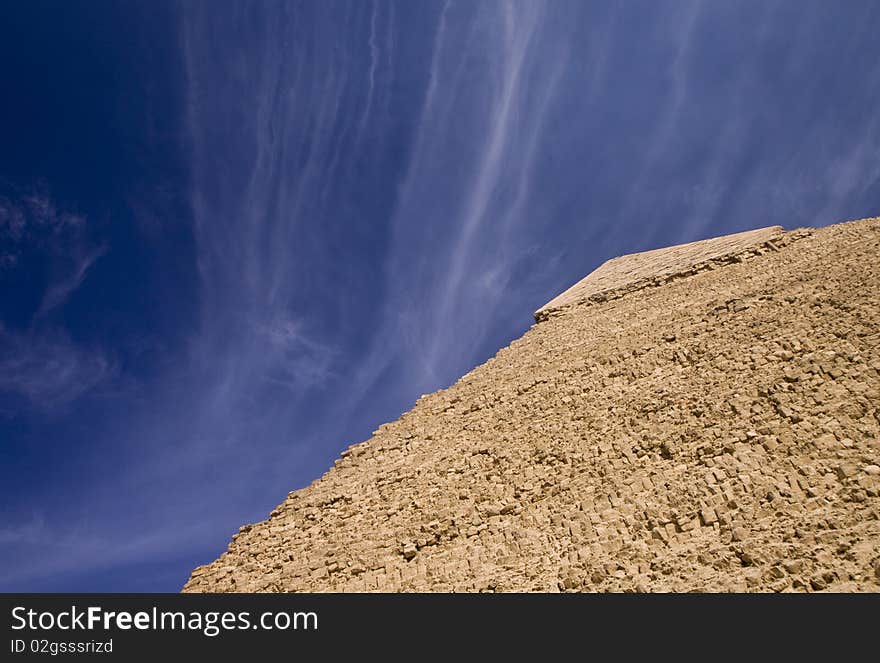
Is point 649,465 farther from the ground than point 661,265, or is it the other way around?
point 661,265

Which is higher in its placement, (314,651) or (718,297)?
(718,297)

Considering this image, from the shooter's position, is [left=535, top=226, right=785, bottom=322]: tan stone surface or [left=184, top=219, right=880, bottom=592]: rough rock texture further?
[left=535, top=226, right=785, bottom=322]: tan stone surface

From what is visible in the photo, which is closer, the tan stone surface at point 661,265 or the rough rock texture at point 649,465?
the rough rock texture at point 649,465

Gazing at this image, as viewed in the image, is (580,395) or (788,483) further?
(580,395)

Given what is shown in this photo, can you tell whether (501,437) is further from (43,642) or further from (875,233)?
(875,233)

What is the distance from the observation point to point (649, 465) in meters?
5.51

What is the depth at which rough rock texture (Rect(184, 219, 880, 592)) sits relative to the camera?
423cm

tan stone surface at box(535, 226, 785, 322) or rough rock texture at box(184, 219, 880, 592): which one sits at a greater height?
tan stone surface at box(535, 226, 785, 322)

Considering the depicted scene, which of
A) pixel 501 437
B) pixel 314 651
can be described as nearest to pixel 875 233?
pixel 501 437

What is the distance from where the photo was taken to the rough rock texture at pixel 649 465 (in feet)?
13.9

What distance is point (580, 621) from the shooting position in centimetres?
356

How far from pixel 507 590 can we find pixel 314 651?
1.69 m

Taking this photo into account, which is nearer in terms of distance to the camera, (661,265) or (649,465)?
(649,465)

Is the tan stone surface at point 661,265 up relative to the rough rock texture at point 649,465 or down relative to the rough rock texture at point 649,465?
up
